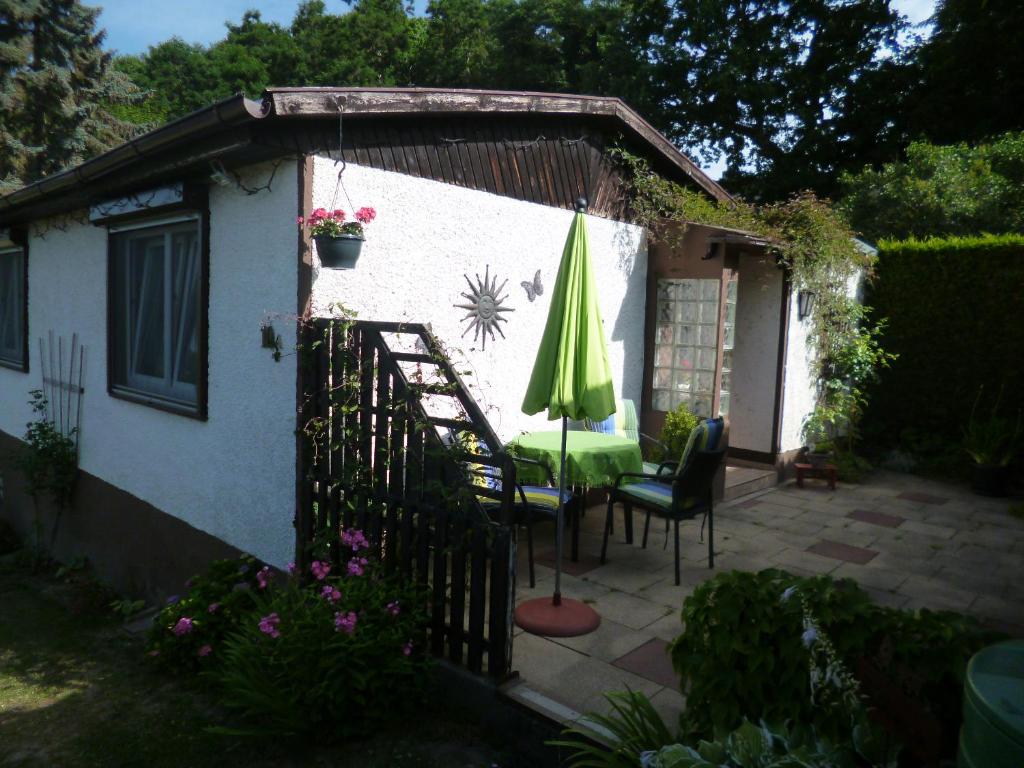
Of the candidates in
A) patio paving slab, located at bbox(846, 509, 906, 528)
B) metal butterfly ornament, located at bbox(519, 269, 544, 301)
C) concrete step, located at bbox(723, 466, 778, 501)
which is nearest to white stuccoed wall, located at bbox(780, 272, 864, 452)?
concrete step, located at bbox(723, 466, 778, 501)

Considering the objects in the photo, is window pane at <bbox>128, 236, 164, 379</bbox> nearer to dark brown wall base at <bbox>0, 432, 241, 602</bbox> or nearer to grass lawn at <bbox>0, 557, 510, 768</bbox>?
dark brown wall base at <bbox>0, 432, 241, 602</bbox>

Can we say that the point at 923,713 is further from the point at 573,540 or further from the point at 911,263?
the point at 911,263

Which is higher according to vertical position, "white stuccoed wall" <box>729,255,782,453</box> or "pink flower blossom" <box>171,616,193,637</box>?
"white stuccoed wall" <box>729,255,782,453</box>

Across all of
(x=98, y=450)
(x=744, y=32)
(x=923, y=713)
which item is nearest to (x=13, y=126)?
(x=98, y=450)

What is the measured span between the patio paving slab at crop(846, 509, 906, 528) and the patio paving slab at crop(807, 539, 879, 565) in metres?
0.93

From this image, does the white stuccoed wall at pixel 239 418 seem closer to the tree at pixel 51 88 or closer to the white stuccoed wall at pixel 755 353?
the white stuccoed wall at pixel 755 353

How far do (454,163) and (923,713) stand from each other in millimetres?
4393

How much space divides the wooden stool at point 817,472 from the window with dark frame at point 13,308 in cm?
868

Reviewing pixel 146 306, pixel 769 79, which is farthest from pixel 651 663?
pixel 769 79

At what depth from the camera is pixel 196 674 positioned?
4.41 meters

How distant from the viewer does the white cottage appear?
4.51 meters

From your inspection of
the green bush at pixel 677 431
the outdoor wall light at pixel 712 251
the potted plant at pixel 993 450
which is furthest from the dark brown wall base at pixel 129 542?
the potted plant at pixel 993 450

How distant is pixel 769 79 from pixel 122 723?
18500 mm

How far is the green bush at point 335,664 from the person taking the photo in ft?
10.6
